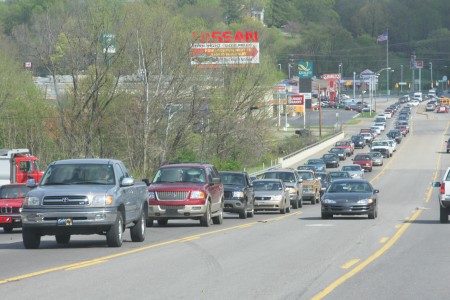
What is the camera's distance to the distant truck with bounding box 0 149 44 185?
142ft

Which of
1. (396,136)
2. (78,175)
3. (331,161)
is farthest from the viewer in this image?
(396,136)

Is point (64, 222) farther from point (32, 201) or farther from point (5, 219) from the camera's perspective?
point (5, 219)

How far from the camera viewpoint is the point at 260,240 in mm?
23859

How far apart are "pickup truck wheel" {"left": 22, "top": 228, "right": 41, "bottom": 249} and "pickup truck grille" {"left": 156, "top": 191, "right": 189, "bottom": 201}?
8.21 meters

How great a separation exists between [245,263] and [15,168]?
88.9 feet

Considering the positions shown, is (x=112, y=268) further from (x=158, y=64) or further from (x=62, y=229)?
(x=158, y=64)

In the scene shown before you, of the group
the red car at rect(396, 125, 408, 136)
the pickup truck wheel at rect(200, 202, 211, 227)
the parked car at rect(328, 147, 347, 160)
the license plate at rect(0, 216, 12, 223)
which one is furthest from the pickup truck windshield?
the red car at rect(396, 125, 408, 136)

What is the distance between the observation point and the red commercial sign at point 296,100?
428ft

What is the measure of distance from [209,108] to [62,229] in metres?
56.0

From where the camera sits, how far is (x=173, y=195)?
29344mm

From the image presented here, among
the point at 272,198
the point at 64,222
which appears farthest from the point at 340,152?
the point at 64,222

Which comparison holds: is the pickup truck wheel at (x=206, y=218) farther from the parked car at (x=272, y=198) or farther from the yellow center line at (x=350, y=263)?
the yellow center line at (x=350, y=263)

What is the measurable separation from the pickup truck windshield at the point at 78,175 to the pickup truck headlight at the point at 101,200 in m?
0.72

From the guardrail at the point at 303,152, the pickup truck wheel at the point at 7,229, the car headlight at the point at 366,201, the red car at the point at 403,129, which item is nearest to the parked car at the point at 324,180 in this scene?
the guardrail at the point at 303,152
